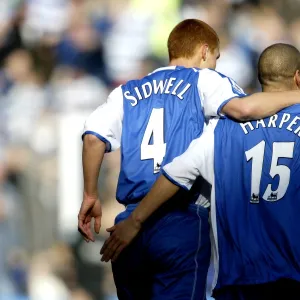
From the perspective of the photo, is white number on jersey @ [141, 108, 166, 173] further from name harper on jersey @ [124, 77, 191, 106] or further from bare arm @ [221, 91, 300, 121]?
bare arm @ [221, 91, 300, 121]

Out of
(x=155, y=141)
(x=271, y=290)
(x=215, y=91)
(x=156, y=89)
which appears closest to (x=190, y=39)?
(x=156, y=89)

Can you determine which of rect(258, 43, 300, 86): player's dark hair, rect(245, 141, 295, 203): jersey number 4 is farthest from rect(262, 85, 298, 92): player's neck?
rect(245, 141, 295, 203): jersey number 4

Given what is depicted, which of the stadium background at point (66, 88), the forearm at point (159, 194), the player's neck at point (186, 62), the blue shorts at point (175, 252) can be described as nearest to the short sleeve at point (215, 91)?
the player's neck at point (186, 62)

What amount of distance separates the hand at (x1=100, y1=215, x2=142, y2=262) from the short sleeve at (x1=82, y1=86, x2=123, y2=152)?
0.47 meters

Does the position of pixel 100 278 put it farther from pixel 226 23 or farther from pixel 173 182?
pixel 173 182

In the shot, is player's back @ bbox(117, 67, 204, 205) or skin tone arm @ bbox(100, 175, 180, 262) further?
player's back @ bbox(117, 67, 204, 205)

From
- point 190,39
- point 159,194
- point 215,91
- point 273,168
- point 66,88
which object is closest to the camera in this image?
point 273,168

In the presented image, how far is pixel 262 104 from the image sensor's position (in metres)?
4.60

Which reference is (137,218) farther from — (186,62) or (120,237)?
(186,62)

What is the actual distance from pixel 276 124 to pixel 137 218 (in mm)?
849

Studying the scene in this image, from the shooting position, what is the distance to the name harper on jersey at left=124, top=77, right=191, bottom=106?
5020mm

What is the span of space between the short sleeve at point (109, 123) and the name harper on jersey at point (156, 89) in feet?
0.24

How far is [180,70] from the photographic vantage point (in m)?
5.09

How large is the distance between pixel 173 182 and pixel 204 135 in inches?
11.0
